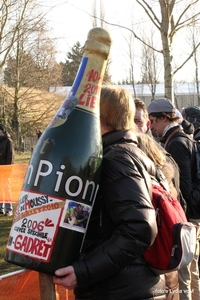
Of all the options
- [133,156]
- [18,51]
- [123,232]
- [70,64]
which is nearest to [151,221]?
[123,232]

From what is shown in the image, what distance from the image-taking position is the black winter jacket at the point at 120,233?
1718 mm

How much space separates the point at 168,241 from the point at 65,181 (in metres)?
0.53

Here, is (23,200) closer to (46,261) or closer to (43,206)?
(43,206)

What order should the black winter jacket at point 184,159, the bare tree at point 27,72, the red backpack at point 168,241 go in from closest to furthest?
the red backpack at point 168,241, the black winter jacket at point 184,159, the bare tree at point 27,72

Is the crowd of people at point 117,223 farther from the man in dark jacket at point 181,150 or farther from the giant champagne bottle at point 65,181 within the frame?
the man in dark jacket at point 181,150

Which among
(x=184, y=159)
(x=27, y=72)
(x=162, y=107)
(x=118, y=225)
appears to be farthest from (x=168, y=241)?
(x=27, y=72)

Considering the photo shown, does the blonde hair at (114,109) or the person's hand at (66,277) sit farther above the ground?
the blonde hair at (114,109)

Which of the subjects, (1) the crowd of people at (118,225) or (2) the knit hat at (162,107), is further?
(2) the knit hat at (162,107)

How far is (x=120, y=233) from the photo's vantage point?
5.66 feet

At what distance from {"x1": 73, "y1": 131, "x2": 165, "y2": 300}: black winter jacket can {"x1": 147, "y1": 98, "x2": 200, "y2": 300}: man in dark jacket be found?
6.37ft

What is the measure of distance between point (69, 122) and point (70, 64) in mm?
60069

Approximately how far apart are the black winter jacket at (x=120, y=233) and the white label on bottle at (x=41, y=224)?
0.16 meters

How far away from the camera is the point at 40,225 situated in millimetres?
1688

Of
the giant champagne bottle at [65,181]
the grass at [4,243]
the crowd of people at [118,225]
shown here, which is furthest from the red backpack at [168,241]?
the grass at [4,243]
